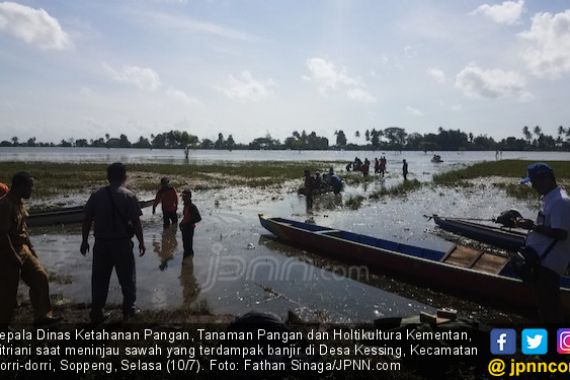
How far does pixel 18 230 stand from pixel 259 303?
4.34 meters

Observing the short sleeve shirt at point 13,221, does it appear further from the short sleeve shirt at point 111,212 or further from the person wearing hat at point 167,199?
the person wearing hat at point 167,199

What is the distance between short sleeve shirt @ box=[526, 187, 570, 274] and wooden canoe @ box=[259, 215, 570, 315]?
248 centimetres

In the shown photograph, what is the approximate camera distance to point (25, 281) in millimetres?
5703

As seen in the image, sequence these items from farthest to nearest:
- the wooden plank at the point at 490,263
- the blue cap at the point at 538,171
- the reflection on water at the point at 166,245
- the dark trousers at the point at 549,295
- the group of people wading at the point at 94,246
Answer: the reflection on water at the point at 166,245, the wooden plank at the point at 490,263, the group of people wading at the point at 94,246, the blue cap at the point at 538,171, the dark trousers at the point at 549,295

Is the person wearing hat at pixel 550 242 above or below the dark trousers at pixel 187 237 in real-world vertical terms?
above

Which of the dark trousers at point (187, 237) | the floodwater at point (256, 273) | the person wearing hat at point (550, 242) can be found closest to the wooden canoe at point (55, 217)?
the floodwater at point (256, 273)

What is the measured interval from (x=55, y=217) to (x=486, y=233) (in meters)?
16.3

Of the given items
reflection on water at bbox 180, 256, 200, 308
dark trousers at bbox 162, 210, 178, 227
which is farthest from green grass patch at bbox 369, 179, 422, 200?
reflection on water at bbox 180, 256, 200, 308

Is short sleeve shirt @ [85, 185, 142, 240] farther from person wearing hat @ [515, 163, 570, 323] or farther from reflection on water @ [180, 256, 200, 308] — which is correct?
person wearing hat @ [515, 163, 570, 323]

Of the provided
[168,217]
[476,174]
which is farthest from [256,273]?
[476,174]

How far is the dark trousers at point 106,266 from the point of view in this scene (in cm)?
566

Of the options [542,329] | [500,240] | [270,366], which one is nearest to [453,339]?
[542,329]

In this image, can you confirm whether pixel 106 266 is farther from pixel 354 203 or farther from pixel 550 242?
pixel 354 203

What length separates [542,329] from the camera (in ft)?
15.3
